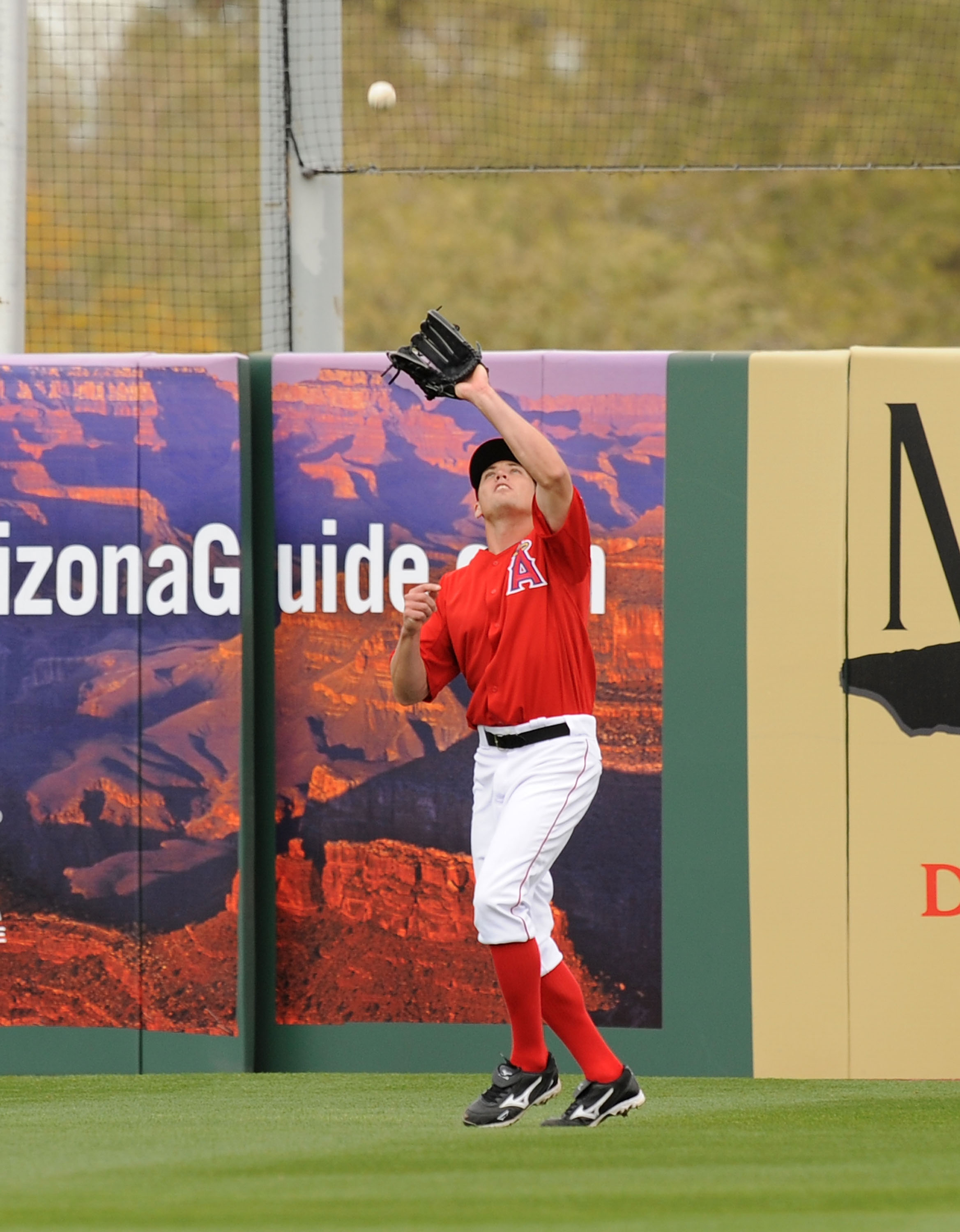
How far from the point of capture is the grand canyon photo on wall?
5.11 meters

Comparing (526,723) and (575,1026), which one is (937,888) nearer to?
(575,1026)

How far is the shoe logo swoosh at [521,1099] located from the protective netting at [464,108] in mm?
12556

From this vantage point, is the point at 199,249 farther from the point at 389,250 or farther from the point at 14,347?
the point at 14,347

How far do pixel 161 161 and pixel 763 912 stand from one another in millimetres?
16554

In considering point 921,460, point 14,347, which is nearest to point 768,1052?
point 921,460

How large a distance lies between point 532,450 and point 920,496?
1784 mm

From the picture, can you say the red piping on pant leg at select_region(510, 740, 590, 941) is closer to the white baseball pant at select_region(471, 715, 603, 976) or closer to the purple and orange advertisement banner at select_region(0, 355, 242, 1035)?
the white baseball pant at select_region(471, 715, 603, 976)

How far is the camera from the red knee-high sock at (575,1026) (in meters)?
3.91

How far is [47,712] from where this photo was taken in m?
5.18

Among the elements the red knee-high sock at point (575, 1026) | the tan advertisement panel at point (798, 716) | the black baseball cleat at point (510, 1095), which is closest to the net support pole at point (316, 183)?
the tan advertisement panel at point (798, 716)

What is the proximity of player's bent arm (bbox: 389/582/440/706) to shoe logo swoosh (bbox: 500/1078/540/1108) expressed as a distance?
1008 millimetres

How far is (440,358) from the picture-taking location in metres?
3.88

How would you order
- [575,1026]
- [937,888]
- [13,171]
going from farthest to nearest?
1. [13,171]
2. [937,888]
3. [575,1026]

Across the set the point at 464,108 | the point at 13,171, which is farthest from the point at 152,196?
the point at 13,171
